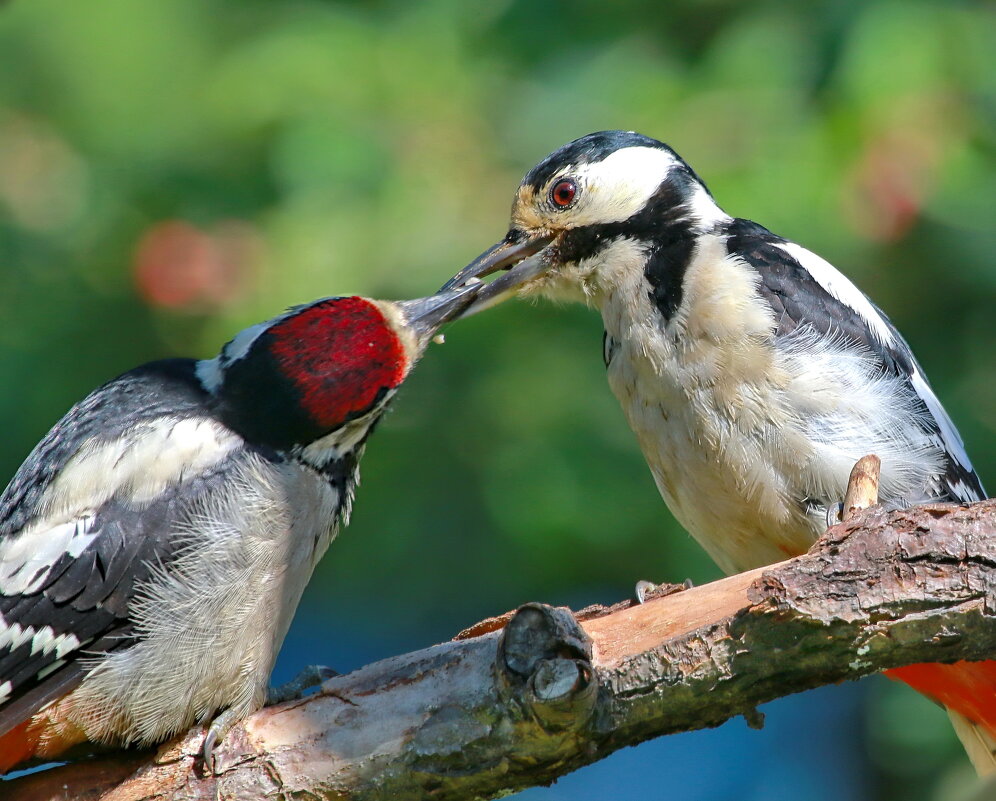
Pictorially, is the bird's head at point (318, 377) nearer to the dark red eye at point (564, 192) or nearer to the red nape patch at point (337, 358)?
the red nape patch at point (337, 358)

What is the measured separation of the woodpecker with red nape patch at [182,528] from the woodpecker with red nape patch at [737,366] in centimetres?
56

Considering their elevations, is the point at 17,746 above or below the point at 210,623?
below

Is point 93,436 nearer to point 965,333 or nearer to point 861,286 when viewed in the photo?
point 861,286

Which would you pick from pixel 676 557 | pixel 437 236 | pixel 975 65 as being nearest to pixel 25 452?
pixel 437 236

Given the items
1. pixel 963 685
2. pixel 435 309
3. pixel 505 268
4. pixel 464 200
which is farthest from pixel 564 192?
pixel 963 685

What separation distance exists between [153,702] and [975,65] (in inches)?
118

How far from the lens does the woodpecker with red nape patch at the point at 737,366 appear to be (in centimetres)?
280

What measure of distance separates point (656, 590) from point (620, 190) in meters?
1.15

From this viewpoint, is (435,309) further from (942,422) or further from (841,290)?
(942,422)

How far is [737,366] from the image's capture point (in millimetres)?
2824

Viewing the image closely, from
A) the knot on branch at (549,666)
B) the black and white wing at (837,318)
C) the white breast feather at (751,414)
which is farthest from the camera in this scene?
the black and white wing at (837,318)

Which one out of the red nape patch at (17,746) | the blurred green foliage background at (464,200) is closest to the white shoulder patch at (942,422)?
the blurred green foliage background at (464,200)

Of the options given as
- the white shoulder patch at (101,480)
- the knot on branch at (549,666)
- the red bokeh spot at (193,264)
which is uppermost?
the red bokeh spot at (193,264)

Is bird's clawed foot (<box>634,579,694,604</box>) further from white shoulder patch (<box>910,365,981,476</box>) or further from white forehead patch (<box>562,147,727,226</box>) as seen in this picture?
white forehead patch (<box>562,147,727,226</box>)
